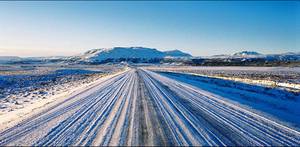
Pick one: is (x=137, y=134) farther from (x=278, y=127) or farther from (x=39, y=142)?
(x=278, y=127)

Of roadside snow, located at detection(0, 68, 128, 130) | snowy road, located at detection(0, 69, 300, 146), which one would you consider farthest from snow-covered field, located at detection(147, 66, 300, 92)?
roadside snow, located at detection(0, 68, 128, 130)

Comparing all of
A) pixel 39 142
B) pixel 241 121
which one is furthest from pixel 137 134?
pixel 241 121

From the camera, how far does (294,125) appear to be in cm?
1000

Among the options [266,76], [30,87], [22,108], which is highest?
[22,108]

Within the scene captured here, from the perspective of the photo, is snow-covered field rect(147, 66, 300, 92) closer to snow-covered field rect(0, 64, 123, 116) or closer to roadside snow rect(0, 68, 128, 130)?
roadside snow rect(0, 68, 128, 130)

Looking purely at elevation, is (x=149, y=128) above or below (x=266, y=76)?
above

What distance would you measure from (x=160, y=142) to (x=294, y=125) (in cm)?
552

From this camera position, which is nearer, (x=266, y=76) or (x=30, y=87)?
(x=30, y=87)

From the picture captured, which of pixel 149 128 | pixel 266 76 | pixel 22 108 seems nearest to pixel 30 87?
pixel 22 108

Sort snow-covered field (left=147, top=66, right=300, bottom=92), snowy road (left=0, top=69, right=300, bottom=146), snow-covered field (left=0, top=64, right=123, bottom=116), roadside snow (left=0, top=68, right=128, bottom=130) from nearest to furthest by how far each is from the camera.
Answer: snowy road (left=0, top=69, right=300, bottom=146), roadside snow (left=0, top=68, right=128, bottom=130), snow-covered field (left=0, top=64, right=123, bottom=116), snow-covered field (left=147, top=66, right=300, bottom=92)

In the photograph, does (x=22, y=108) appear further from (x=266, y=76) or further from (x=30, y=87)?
(x=266, y=76)

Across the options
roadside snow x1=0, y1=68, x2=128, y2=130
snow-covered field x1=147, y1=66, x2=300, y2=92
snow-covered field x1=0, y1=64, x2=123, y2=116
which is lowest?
snow-covered field x1=147, y1=66, x2=300, y2=92

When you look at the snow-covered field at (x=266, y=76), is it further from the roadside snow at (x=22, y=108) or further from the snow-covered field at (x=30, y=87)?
the snow-covered field at (x=30, y=87)

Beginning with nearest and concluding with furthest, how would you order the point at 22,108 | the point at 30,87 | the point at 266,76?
the point at 22,108 < the point at 30,87 < the point at 266,76
